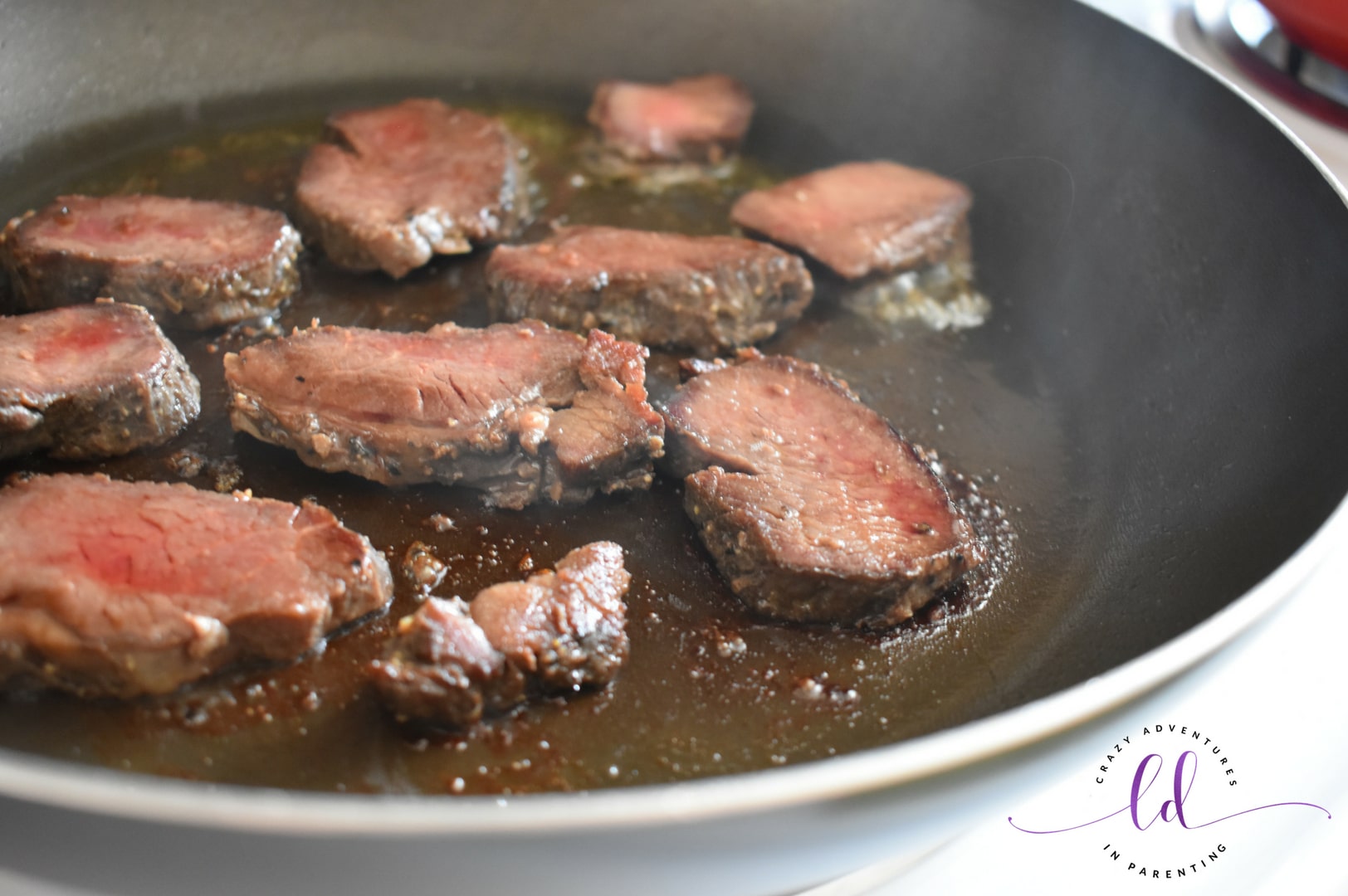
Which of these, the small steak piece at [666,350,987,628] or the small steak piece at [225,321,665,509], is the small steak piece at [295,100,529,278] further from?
the small steak piece at [666,350,987,628]

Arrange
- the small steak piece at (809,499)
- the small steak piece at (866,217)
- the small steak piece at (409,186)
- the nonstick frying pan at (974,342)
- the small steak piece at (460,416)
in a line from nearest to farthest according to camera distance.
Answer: the nonstick frying pan at (974,342) < the small steak piece at (809,499) < the small steak piece at (460,416) < the small steak piece at (409,186) < the small steak piece at (866,217)

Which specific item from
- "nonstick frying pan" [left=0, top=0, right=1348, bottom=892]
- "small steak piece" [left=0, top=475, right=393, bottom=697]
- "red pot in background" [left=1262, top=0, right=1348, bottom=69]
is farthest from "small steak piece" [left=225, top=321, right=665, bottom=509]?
"red pot in background" [left=1262, top=0, right=1348, bottom=69]

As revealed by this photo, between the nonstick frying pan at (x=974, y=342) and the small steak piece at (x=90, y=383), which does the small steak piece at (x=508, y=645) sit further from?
the small steak piece at (x=90, y=383)

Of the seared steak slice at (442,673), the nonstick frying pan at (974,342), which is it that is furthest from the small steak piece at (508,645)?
the nonstick frying pan at (974,342)

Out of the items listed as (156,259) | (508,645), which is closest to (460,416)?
(508,645)

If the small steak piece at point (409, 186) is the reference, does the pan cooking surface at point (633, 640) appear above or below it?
below

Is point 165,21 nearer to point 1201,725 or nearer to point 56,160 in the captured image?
point 56,160

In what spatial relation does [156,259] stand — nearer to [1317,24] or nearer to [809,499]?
[809,499]
